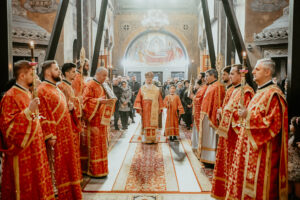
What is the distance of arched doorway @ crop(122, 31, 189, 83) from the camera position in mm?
24750

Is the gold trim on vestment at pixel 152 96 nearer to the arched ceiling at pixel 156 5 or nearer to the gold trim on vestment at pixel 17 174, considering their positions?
the gold trim on vestment at pixel 17 174

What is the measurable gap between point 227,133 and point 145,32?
60.5 feet

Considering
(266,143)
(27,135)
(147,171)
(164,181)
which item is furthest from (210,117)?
(27,135)

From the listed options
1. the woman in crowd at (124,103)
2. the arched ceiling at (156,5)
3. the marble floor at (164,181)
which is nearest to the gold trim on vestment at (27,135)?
the marble floor at (164,181)

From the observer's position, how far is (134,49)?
24953 mm

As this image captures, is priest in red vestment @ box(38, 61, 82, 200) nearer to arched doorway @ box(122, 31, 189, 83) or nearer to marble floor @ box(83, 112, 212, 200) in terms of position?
marble floor @ box(83, 112, 212, 200)

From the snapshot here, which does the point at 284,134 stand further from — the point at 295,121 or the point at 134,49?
the point at 134,49

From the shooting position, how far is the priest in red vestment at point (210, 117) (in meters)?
4.89

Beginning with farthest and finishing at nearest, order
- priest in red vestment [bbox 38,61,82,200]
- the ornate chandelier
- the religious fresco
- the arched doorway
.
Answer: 1. the religious fresco
2. the arched doorway
3. the ornate chandelier
4. priest in red vestment [bbox 38,61,82,200]

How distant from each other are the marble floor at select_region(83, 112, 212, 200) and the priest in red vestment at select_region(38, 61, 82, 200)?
1.72 ft

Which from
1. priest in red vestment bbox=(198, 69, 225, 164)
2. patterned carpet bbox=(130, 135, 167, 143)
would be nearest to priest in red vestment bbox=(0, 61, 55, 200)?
priest in red vestment bbox=(198, 69, 225, 164)

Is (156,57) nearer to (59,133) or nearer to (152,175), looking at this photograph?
(152,175)

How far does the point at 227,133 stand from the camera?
345 centimetres

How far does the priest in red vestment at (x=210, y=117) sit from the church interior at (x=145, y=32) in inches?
10.3
